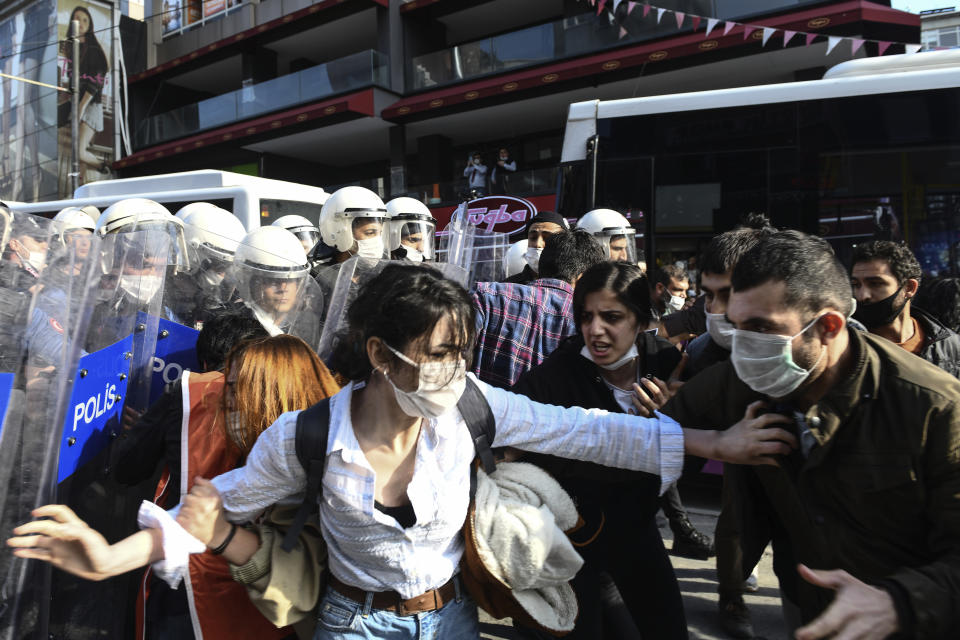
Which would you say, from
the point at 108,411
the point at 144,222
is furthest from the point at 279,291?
the point at 108,411

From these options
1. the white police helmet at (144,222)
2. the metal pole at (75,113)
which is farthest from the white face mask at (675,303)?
the metal pole at (75,113)

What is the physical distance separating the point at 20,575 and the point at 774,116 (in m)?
6.75

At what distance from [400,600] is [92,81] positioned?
29.1 metres

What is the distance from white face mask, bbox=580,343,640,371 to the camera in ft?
8.39

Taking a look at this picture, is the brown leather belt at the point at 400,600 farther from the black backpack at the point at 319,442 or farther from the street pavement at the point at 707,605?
the street pavement at the point at 707,605

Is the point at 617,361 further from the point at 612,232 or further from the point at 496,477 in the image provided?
the point at 612,232

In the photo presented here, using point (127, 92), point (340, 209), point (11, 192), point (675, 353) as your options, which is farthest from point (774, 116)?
point (11, 192)

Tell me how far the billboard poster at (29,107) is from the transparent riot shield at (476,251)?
28.1 m

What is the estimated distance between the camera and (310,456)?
1767 millimetres

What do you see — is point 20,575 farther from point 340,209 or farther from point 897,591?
point 340,209

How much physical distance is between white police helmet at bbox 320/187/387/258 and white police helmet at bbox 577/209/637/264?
170cm

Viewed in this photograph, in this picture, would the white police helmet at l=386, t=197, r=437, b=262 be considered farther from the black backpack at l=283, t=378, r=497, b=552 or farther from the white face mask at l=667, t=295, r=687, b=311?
the black backpack at l=283, t=378, r=497, b=552

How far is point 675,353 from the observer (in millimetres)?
2695

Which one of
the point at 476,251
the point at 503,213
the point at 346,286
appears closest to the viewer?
the point at 346,286
